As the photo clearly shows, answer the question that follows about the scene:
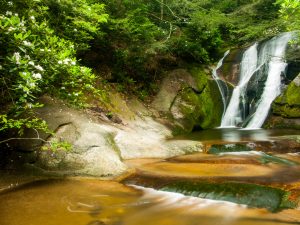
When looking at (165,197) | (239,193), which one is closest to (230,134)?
(239,193)

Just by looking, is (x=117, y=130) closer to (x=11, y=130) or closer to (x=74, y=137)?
(x=74, y=137)

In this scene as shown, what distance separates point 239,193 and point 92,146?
3.14 meters

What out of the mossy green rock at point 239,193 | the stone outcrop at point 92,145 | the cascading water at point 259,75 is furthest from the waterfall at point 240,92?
the mossy green rock at point 239,193

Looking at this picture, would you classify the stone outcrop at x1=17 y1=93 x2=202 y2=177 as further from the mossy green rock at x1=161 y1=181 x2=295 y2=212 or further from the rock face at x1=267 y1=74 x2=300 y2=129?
the rock face at x1=267 y1=74 x2=300 y2=129

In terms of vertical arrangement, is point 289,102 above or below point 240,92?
below

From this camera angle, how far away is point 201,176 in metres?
6.15

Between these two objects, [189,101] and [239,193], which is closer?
[239,193]

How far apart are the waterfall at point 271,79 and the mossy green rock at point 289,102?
1.72ft

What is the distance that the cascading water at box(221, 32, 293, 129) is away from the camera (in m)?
14.1

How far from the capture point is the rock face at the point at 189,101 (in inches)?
507

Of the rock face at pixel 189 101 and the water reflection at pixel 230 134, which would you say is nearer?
the water reflection at pixel 230 134

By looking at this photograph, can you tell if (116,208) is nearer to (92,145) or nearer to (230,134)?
(92,145)

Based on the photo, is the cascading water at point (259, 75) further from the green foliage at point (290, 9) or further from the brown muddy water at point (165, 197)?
the brown muddy water at point (165, 197)

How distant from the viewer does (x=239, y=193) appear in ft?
16.9
